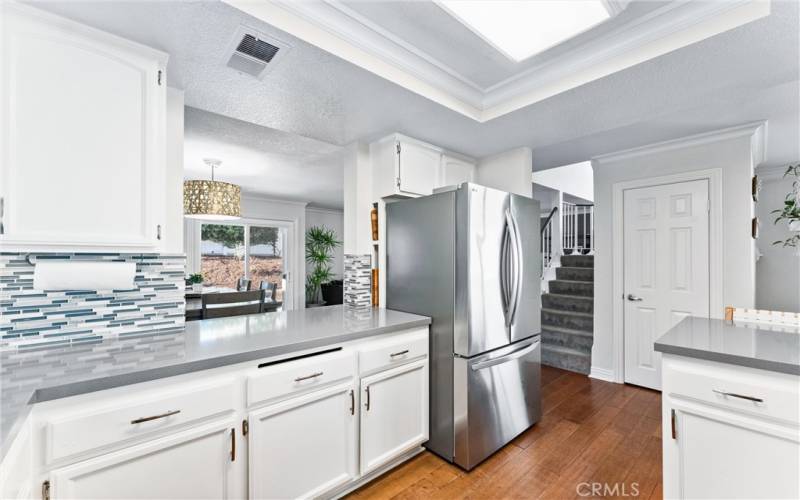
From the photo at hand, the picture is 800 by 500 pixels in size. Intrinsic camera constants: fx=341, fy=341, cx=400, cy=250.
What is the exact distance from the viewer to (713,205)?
2.93 m

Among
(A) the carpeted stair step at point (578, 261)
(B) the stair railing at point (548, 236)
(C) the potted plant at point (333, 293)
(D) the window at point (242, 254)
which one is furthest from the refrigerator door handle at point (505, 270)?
(D) the window at point (242, 254)

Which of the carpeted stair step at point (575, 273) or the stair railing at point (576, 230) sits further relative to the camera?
the stair railing at point (576, 230)

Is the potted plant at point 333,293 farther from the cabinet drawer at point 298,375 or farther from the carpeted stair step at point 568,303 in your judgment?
the cabinet drawer at point 298,375

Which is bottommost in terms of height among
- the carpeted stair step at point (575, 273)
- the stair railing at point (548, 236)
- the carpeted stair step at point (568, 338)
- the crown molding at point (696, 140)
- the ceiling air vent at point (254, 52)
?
the carpeted stair step at point (568, 338)

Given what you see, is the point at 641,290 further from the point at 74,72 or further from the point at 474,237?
the point at 74,72

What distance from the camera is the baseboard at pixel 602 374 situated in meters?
3.45

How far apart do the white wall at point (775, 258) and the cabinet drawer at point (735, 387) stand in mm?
4338

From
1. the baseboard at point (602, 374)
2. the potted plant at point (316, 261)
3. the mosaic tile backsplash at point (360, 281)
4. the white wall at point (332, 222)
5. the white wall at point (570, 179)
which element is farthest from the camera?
the white wall at point (332, 222)

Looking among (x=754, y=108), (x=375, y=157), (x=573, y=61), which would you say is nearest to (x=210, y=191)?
(x=375, y=157)

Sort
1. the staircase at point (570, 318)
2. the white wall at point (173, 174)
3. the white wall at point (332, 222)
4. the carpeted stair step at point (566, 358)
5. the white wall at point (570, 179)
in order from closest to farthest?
the white wall at point (173, 174) < the carpeted stair step at point (566, 358) < the staircase at point (570, 318) < the white wall at point (570, 179) < the white wall at point (332, 222)

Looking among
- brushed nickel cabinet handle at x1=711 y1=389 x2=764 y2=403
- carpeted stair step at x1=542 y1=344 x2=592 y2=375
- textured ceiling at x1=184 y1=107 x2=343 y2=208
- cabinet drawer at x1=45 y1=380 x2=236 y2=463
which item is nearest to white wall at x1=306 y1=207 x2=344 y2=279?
textured ceiling at x1=184 y1=107 x2=343 y2=208

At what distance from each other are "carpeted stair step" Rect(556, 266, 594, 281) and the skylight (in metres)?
3.66

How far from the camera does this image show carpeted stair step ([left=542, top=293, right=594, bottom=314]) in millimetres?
4141

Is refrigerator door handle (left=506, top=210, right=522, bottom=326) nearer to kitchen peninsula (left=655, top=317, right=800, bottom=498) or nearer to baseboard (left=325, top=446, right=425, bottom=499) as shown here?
kitchen peninsula (left=655, top=317, right=800, bottom=498)
